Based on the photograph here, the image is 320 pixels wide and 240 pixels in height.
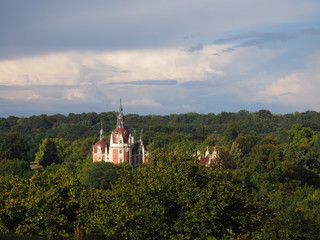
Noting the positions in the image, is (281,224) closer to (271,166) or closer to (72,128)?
(271,166)

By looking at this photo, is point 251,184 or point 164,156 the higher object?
point 164,156

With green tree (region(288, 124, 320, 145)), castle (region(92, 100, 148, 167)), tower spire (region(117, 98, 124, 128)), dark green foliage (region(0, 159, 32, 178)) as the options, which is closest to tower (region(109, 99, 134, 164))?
castle (region(92, 100, 148, 167))

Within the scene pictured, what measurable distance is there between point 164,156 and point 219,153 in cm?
4368

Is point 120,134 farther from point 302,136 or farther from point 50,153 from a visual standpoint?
point 302,136

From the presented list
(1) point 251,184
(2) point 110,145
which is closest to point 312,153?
(1) point 251,184

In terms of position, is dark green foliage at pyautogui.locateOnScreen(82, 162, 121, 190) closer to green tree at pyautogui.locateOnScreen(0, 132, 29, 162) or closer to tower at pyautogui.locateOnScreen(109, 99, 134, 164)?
tower at pyautogui.locateOnScreen(109, 99, 134, 164)

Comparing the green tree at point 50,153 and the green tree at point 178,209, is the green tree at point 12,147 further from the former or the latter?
the green tree at point 178,209

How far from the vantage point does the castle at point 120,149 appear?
293 feet

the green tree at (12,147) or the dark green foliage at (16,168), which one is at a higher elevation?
the green tree at (12,147)

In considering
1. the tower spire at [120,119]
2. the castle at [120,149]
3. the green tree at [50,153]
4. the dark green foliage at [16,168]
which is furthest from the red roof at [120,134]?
the green tree at [50,153]

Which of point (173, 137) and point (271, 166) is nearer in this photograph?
point (271, 166)

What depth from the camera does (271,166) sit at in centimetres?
6544

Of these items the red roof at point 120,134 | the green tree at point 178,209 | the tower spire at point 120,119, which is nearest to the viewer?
the green tree at point 178,209

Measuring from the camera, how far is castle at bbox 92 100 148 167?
8938cm
